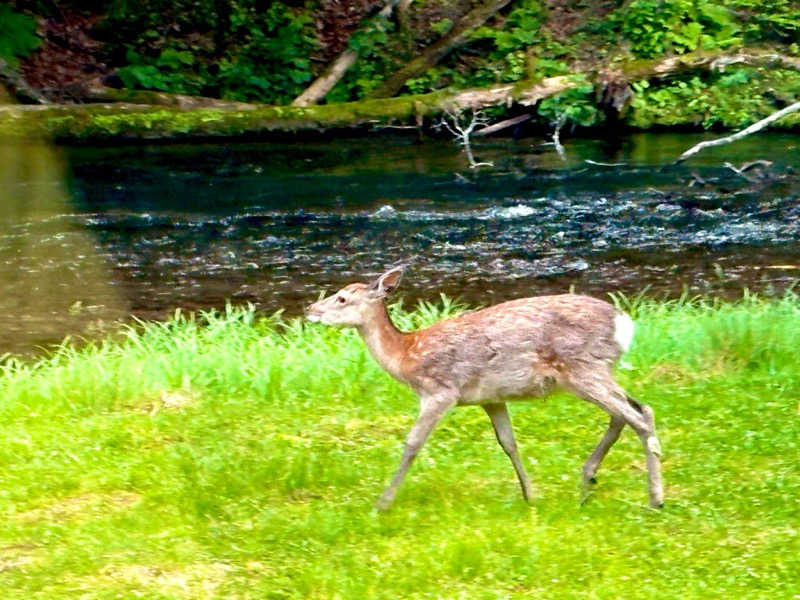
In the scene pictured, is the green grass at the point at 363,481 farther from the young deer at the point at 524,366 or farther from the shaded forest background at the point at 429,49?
the shaded forest background at the point at 429,49

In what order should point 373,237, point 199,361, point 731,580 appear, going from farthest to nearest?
point 373,237, point 199,361, point 731,580

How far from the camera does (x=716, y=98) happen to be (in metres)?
21.2

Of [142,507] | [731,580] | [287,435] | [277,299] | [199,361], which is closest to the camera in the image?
[731,580]

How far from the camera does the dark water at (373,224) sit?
12766 millimetres

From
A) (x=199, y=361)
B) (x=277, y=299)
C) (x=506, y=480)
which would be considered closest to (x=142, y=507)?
(x=506, y=480)

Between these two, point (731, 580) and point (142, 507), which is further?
point (142, 507)

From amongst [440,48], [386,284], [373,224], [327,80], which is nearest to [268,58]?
[327,80]

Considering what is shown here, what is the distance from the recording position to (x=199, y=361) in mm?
8477

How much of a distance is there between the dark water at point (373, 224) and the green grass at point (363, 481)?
3.36m

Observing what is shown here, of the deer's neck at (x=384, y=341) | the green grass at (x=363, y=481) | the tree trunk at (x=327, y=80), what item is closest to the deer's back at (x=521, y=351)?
the deer's neck at (x=384, y=341)

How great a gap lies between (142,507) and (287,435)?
1300 mm

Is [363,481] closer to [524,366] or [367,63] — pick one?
[524,366]

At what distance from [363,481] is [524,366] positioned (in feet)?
3.65

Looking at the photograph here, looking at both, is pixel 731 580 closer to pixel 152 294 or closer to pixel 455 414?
pixel 455 414
